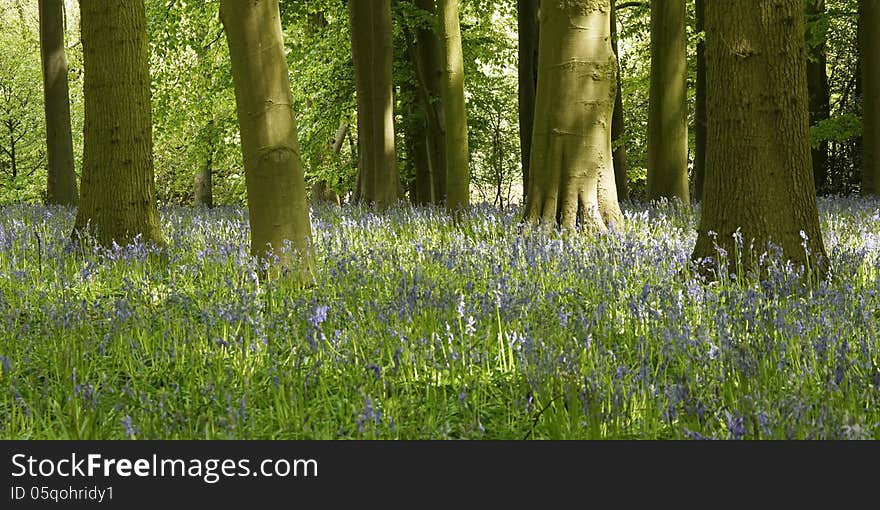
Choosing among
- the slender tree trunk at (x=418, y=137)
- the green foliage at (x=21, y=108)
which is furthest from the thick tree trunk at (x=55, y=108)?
the green foliage at (x=21, y=108)

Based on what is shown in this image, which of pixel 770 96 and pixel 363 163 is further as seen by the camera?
pixel 363 163

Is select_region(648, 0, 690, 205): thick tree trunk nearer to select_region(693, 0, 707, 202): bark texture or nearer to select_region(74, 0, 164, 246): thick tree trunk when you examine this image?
select_region(693, 0, 707, 202): bark texture

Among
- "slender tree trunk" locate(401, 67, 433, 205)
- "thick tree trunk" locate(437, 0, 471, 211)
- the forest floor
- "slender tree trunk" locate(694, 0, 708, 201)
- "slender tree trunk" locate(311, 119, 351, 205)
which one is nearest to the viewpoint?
the forest floor

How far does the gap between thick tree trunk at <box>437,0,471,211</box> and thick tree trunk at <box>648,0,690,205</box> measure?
12.2 feet

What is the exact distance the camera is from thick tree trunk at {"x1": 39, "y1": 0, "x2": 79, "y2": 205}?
1659 centimetres

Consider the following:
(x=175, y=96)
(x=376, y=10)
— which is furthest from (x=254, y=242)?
(x=175, y=96)

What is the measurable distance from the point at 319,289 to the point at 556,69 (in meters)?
3.92

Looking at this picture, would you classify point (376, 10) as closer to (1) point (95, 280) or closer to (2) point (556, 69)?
(2) point (556, 69)

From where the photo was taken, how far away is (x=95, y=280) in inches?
260

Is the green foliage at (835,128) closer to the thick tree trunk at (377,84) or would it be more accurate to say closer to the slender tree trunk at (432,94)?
the slender tree trunk at (432,94)

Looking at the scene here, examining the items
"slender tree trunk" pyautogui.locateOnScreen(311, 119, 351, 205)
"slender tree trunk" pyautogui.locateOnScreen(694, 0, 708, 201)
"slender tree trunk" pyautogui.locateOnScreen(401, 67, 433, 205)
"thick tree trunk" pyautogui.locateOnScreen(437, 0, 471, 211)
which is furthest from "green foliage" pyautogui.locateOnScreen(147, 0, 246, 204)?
"slender tree trunk" pyautogui.locateOnScreen(694, 0, 708, 201)

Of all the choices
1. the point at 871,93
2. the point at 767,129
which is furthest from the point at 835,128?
the point at 767,129
